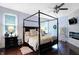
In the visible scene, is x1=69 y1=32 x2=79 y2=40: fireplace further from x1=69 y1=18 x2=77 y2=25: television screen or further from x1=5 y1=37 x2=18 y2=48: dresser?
x1=5 y1=37 x2=18 y2=48: dresser

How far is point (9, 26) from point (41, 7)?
32.6 inches

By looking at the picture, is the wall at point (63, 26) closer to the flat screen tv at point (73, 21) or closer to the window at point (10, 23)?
the flat screen tv at point (73, 21)

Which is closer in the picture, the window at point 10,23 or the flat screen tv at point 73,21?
the window at point 10,23

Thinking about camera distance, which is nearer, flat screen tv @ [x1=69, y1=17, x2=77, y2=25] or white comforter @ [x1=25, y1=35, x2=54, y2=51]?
white comforter @ [x1=25, y1=35, x2=54, y2=51]

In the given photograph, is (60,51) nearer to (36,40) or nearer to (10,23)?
(36,40)

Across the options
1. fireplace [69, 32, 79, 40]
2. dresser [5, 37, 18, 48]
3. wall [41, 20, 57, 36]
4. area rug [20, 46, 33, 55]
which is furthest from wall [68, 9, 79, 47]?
dresser [5, 37, 18, 48]

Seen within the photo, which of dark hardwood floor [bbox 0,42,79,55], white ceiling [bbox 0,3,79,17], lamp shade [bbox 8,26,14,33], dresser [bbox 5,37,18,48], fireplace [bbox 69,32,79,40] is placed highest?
white ceiling [bbox 0,3,79,17]

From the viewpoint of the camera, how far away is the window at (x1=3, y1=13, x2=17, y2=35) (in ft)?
5.99

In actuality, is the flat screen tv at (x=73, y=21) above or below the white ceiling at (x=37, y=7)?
below

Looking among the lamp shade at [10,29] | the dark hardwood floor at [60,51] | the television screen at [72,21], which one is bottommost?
the dark hardwood floor at [60,51]

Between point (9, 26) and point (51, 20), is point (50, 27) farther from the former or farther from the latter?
point (9, 26)

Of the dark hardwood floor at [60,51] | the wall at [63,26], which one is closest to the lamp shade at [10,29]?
the dark hardwood floor at [60,51]

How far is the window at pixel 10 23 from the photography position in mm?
1825

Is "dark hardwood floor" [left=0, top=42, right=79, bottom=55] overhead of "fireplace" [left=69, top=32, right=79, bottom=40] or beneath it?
beneath
